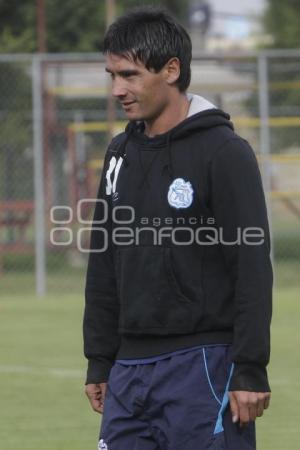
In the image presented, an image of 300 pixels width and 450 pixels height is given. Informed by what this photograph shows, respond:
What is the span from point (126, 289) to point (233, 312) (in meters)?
0.40

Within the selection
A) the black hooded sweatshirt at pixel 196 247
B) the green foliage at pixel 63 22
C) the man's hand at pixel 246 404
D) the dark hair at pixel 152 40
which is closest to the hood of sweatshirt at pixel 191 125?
the black hooded sweatshirt at pixel 196 247

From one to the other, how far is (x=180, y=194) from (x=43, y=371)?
647 cm

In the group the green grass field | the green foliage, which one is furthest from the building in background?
the green grass field

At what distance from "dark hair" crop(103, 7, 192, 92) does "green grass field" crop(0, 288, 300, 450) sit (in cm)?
372

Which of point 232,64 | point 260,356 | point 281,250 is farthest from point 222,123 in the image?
point 281,250

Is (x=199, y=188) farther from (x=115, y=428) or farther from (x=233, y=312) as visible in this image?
(x=115, y=428)

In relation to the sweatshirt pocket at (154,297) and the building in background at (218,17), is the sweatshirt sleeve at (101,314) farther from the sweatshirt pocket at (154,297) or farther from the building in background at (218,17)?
the building in background at (218,17)

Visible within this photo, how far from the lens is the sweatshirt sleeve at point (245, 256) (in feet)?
13.4

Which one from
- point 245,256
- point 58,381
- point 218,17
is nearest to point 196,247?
point 245,256

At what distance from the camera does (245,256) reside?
4148 millimetres

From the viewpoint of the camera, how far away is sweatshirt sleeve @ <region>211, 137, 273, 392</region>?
410cm

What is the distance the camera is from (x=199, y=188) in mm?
4191

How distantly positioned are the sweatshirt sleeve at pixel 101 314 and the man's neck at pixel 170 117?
350 mm

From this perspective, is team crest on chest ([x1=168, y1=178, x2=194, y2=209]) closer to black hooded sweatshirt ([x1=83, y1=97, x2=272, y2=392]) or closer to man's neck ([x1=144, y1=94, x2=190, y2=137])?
black hooded sweatshirt ([x1=83, y1=97, x2=272, y2=392])
